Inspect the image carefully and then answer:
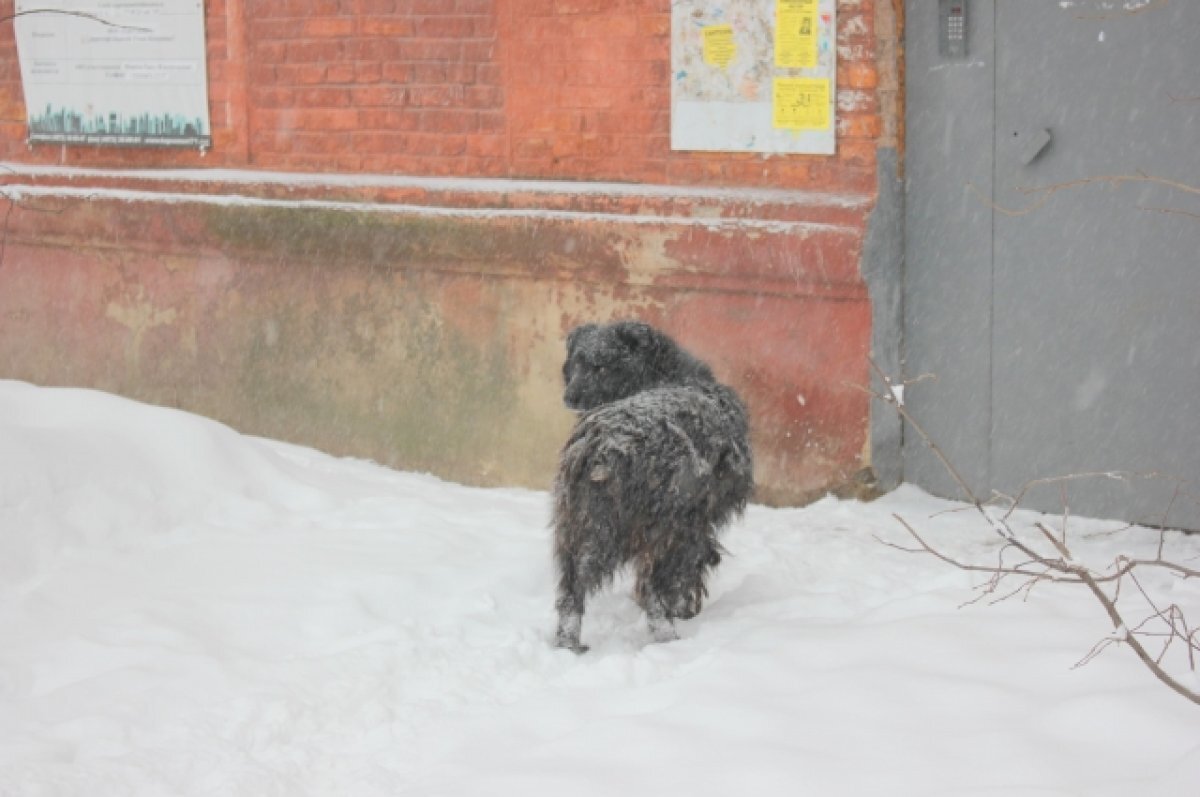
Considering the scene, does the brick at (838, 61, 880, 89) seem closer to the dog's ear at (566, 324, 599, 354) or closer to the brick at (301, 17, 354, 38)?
the dog's ear at (566, 324, 599, 354)

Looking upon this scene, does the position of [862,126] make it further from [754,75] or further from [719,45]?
[719,45]

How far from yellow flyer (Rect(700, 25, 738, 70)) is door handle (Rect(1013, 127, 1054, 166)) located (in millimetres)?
1313

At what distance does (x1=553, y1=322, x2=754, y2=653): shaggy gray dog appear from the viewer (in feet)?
15.6

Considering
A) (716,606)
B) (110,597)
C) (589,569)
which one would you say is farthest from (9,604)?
(716,606)

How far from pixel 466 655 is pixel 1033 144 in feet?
10.5

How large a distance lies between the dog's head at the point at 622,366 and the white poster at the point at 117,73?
379cm

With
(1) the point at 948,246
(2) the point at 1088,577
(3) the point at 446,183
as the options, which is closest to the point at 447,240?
(3) the point at 446,183

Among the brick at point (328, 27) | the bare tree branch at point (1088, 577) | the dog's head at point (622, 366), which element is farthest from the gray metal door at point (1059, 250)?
the brick at point (328, 27)

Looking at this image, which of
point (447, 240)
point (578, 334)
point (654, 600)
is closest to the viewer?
point (654, 600)

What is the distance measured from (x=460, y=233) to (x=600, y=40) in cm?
117

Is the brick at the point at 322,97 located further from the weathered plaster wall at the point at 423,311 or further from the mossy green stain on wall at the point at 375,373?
the mossy green stain on wall at the point at 375,373

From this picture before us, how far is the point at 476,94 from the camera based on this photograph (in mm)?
7379

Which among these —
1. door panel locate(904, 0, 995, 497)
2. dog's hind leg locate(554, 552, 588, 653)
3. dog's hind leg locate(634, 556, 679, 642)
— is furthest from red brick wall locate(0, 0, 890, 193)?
dog's hind leg locate(554, 552, 588, 653)

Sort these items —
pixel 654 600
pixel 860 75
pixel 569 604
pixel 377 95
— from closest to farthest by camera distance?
pixel 569 604
pixel 654 600
pixel 860 75
pixel 377 95
